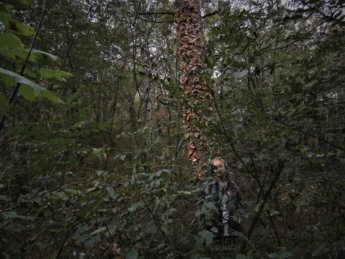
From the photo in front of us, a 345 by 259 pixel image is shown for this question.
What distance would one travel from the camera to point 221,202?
8.25 ft

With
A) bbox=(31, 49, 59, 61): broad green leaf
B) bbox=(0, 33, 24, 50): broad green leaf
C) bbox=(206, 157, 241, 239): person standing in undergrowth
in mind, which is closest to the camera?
bbox=(0, 33, 24, 50): broad green leaf

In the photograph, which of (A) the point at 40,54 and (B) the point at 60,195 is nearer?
(A) the point at 40,54

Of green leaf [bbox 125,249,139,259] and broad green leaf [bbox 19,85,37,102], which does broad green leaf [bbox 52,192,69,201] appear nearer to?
green leaf [bbox 125,249,139,259]

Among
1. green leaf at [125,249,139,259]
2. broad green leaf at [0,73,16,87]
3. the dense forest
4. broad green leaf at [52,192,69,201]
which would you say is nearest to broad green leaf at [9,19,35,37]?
the dense forest

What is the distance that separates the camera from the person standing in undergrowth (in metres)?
2.39

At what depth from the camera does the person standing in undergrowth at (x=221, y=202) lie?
2.39 m

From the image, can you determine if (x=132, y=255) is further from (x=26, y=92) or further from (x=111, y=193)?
(x=26, y=92)

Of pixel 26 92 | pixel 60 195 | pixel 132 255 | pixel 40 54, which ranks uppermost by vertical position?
pixel 40 54

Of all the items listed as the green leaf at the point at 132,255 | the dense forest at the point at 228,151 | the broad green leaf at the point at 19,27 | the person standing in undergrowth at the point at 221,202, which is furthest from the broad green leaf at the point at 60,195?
the broad green leaf at the point at 19,27

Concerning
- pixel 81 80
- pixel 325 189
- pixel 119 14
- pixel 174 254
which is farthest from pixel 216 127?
pixel 119 14

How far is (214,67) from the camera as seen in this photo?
253cm

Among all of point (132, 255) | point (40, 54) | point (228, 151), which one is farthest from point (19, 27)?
point (228, 151)

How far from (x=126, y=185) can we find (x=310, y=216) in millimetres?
2350

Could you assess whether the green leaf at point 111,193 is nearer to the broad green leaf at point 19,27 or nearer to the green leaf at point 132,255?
the green leaf at point 132,255
